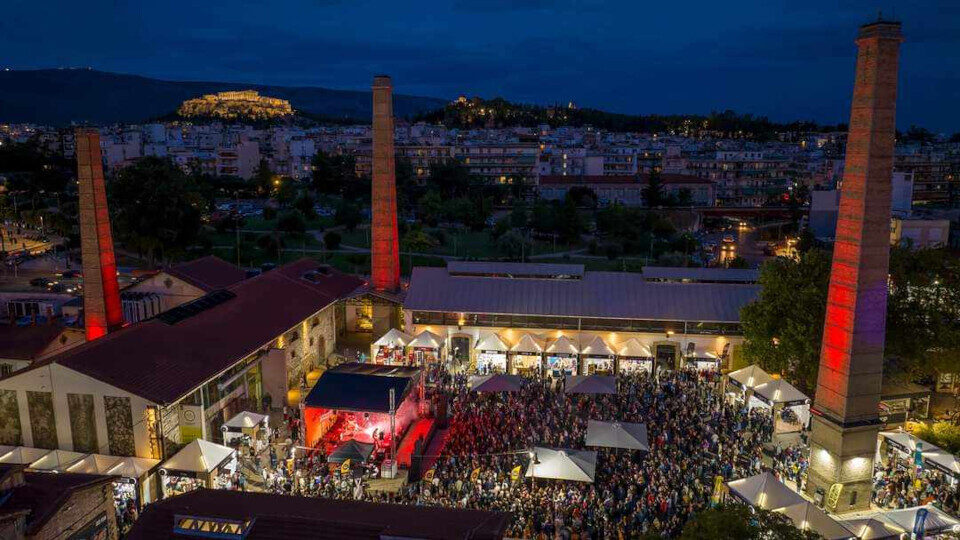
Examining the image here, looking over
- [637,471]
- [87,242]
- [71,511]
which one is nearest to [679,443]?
[637,471]

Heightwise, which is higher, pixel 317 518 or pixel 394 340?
pixel 317 518

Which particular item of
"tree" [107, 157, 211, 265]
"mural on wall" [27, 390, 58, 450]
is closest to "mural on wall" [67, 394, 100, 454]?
"mural on wall" [27, 390, 58, 450]

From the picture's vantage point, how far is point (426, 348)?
25.3m

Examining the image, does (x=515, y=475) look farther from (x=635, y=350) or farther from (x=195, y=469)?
(x=635, y=350)

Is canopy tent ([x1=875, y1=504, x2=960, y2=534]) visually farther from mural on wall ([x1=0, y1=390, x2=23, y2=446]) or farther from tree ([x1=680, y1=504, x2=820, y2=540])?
mural on wall ([x1=0, y1=390, x2=23, y2=446])

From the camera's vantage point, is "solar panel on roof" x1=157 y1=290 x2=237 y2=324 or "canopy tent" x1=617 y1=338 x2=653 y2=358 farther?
"canopy tent" x1=617 y1=338 x2=653 y2=358

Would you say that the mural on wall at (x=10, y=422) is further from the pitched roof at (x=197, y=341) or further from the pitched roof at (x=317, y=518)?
the pitched roof at (x=317, y=518)

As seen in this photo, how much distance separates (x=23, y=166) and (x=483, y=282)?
77.7 meters

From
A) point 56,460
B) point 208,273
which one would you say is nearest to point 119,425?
point 56,460

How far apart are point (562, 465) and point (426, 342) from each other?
1024 centimetres

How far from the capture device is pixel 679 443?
17.9 metres

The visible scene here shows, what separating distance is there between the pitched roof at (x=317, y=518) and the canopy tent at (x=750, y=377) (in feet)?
39.6

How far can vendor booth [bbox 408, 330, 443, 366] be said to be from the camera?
25125mm

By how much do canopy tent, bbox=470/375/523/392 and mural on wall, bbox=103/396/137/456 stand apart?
9.63 metres
